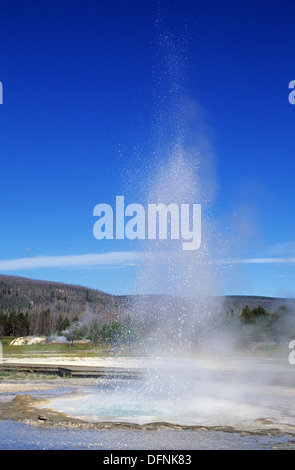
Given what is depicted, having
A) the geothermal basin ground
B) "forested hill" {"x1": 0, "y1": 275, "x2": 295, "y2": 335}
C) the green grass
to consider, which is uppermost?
"forested hill" {"x1": 0, "y1": 275, "x2": 295, "y2": 335}

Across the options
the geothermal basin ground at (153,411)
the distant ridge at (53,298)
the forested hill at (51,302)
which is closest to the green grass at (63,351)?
the geothermal basin ground at (153,411)

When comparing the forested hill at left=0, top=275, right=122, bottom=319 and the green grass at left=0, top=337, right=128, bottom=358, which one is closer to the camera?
the green grass at left=0, top=337, right=128, bottom=358

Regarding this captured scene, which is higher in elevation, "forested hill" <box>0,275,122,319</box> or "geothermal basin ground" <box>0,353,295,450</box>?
"forested hill" <box>0,275,122,319</box>

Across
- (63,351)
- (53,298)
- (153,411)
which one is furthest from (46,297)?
(153,411)

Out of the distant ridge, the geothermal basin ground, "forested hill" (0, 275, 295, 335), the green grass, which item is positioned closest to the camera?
the geothermal basin ground

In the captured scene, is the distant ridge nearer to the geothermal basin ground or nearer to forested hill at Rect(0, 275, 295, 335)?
forested hill at Rect(0, 275, 295, 335)

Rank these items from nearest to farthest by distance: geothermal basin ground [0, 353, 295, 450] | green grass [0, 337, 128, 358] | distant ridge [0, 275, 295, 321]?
geothermal basin ground [0, 353, 295, 450] < green grass [0, 337, 128, 358] < distant ridge [0, 275, 295, 321]

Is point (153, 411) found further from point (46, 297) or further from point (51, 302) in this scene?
point (46, 297)

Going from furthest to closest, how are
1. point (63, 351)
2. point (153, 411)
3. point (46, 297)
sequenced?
point (46, 297)
point (63, 351)
point (153, 411)

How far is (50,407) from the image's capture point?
14.1m

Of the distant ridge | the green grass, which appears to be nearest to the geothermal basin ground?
the green grass

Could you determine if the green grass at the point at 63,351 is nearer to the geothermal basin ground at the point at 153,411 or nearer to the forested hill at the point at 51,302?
the geothermal basin ground at the point at 153,411
